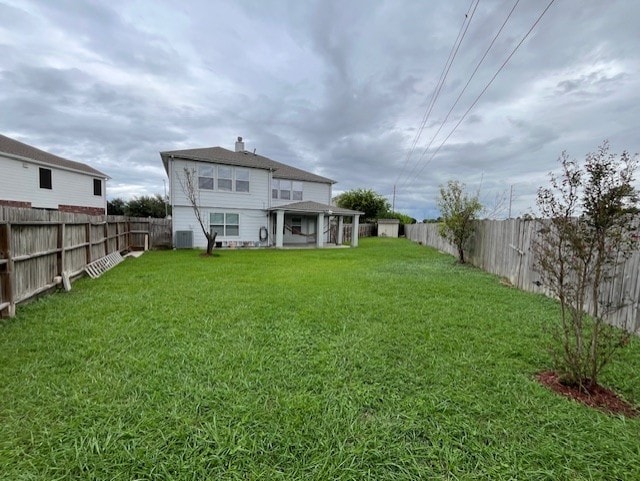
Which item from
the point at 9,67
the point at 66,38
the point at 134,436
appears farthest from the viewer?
the point at 9,67

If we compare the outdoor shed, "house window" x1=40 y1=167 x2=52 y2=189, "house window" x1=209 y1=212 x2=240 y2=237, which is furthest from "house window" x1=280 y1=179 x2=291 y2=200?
the outdoor shed

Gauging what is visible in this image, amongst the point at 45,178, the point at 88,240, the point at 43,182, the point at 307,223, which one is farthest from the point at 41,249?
the point at 45,178

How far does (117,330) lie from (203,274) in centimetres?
451

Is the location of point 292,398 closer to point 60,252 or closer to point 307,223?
point 60,252

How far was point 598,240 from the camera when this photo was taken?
2.66m

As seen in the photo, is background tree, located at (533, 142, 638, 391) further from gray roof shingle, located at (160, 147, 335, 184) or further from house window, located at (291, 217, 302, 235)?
house window, located at (291, 217, 302, 235)

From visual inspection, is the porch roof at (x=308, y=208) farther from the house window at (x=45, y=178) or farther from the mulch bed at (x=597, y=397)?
the mulch bed at (x=597, y=397)

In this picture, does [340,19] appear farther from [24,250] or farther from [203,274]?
[24,250]

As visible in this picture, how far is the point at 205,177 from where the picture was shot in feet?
53.0

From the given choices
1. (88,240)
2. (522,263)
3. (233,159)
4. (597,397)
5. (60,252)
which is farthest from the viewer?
(233,159)

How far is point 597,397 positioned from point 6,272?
7.70 metres

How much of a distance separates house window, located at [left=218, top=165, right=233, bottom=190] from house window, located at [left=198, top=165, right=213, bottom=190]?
18.9 inches

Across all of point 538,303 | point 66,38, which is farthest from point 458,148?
point 66,38

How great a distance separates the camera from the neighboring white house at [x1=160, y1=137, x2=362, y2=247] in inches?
621
